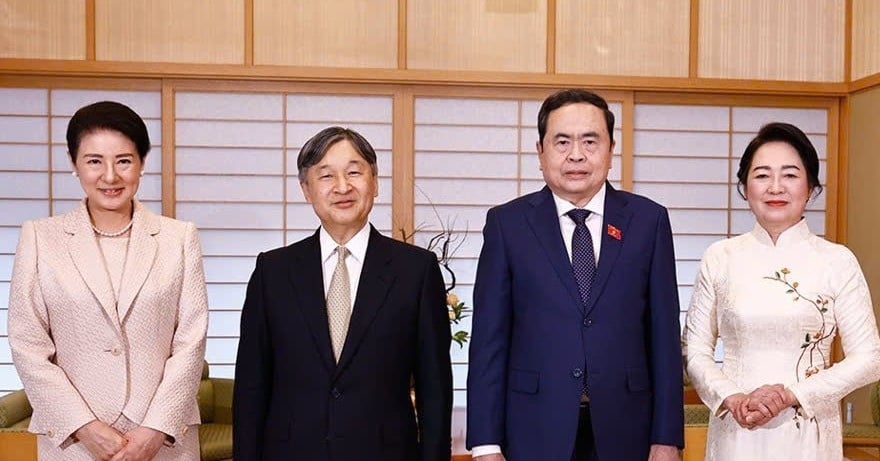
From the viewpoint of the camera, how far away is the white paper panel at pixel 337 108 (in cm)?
473

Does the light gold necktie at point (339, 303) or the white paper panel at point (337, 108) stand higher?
the white paper panel at point (337, 108)

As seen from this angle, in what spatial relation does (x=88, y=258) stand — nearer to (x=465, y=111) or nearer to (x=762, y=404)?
(x=762, y=404)

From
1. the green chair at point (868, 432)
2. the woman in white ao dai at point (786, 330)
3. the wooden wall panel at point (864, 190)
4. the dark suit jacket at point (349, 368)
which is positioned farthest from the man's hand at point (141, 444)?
the wooden wall panel at point (864, 190)

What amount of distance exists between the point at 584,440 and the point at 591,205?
52 centimetres

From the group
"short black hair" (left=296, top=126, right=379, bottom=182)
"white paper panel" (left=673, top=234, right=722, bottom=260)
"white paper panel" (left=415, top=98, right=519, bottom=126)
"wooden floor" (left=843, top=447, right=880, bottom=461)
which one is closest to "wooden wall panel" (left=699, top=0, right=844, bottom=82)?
"white paper panel" (left=673, top=234, right=722, bottom=260)

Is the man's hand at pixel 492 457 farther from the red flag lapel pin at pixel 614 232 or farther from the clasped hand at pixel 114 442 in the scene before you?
the clasped hand at pixel 114 442

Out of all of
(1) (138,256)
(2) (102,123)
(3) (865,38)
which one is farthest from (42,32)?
(3) (865,38)

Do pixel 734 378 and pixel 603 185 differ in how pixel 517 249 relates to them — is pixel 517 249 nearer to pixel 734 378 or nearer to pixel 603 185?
pixel 603 185

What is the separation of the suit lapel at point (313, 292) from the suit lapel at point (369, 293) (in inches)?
1.7

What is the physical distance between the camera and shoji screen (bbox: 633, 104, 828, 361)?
16.3 ft

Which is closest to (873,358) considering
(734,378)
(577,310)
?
(734,378)

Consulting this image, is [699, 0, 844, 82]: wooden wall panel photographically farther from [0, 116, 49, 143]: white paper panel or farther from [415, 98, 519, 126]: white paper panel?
[0, 116, 49, 143]: white paper panel

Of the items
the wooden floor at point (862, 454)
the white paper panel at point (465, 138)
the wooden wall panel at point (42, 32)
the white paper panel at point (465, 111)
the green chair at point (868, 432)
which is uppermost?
the wooden wall panel at point (42, 32)

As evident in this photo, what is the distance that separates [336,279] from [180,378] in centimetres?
43
